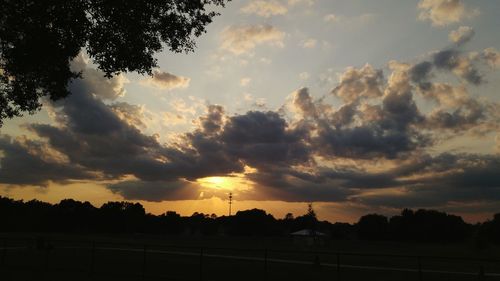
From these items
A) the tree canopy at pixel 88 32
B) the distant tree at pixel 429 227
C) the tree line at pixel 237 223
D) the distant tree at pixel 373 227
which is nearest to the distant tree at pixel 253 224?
the tree line at pixel 237 223

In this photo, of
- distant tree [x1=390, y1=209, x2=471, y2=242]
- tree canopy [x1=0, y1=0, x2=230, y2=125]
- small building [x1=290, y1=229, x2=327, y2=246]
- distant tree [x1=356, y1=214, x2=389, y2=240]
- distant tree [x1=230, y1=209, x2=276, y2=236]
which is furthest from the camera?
distant tree [x1=230, y1=209, x2=276, y2=236]

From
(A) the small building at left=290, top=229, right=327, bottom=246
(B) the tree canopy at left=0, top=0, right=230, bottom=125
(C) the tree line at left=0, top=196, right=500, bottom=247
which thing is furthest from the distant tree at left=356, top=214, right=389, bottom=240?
(B) the tree canopy at left=0, top=0, right=230, bottom=125

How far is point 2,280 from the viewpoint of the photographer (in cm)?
2158

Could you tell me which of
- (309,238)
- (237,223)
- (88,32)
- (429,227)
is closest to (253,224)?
(237,223)

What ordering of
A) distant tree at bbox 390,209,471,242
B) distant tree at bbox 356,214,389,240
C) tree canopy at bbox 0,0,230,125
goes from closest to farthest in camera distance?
1. tree canopy at bbox 0,0,230,125
2. distant tree at bbox 390,209,471,242
3. distant tree at bbox 356,214,389,240

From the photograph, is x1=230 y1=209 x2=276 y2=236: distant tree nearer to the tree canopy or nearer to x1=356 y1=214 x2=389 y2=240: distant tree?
x1=356 y1=214 x2=389 y2=240: distant tree

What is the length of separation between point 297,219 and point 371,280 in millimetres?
152270

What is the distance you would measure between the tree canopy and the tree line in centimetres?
11106

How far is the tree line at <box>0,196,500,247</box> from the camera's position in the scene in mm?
131750

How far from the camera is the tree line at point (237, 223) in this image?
132 meters

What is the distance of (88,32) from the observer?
1355 centimetres

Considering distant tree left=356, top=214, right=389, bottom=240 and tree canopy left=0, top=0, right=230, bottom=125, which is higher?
tree canopy left=0, top=0, right=230, bottom=125

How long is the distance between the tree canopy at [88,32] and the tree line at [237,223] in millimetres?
111058

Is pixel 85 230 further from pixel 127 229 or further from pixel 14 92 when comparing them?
pixel 14 92
